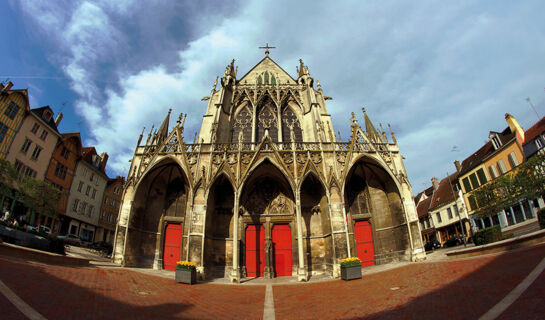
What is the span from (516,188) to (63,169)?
43914mm

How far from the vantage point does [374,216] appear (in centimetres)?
1571

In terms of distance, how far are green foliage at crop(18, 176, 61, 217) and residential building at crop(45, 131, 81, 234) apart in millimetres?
9912

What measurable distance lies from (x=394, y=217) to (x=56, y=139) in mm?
36038

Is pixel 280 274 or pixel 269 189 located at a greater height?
pixel 269 189

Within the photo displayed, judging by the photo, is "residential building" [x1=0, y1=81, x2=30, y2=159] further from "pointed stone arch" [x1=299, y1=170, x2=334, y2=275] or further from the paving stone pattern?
"pointed stone arch" [x1=299, y1=170, x2=334, y2=275]

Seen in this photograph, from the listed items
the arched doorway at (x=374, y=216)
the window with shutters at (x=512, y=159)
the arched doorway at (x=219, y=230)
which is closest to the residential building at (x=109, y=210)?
the arched doorway at (x=219, y=230)

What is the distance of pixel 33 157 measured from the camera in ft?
83.5

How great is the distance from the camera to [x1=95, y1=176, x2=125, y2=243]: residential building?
1387 inches

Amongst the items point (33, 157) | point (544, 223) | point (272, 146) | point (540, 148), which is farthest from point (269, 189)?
point (33, 157)

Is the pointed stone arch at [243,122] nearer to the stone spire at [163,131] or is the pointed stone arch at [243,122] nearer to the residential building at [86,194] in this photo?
the stone spire at [163,131]

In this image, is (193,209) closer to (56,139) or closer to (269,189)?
(269,189)

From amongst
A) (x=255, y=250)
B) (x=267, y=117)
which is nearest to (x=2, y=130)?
(x=267, y=117)

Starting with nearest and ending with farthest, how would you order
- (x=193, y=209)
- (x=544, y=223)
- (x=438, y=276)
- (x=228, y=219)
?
(x=438, y=276)
(x=544, y=223)
(x=193, y=209)
(x=228, y=219)

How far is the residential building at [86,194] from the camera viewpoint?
3055 centimetres
